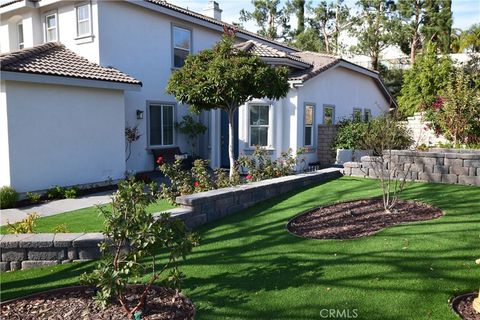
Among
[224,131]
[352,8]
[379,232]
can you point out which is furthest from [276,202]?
[352,8]

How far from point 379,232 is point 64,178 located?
8.04 m

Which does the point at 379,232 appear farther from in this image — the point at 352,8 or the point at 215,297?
the point at 352,8

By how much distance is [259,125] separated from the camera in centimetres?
1405

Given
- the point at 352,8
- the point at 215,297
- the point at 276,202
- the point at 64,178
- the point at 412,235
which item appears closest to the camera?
the point at 215,297

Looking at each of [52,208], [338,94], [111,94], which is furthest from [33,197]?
[338,94]

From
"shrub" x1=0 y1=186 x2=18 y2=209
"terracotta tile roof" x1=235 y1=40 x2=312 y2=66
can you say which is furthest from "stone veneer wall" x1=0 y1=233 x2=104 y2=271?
"terracotta tile roof" x1=235 y1=40 x2=312 y2=66

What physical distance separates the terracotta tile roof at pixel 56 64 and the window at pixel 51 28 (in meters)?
0.90

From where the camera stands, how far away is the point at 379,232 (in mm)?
5434

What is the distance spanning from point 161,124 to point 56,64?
14.5ft

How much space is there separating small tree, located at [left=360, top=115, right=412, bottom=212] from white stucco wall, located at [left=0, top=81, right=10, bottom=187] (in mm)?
8013

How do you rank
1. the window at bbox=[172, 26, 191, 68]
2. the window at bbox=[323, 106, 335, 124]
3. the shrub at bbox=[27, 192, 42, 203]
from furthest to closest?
the window at bbox=[323, 106, 335, 124] → the window at bbox=[172, 26, 191, 68] → the shrub at bbox=[27, 192, 42, 203]

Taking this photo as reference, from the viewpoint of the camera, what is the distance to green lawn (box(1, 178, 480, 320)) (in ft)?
11.9

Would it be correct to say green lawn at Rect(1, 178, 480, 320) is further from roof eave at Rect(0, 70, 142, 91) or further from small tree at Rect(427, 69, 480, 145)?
small tree at Rect(427, 69, 480, 145)

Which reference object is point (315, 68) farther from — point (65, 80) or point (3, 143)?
point (3, 143)
